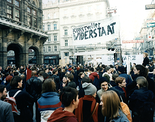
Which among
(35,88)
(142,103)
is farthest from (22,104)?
(142,103)

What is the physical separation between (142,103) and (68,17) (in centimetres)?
4130

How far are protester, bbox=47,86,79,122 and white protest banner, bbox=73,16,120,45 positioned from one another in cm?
577

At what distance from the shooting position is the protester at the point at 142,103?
3.03m

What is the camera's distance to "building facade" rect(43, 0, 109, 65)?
38531mm

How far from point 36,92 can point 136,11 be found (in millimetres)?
77643

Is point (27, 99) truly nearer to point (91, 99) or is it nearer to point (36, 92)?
point (36, 92)

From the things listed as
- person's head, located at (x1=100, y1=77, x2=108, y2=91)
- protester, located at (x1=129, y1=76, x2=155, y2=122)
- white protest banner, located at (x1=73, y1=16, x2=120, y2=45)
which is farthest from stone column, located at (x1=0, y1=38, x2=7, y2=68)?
protester, located at (x1=129, y1=76, x2=155, y2=122)

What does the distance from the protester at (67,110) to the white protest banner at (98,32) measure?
5768 mm

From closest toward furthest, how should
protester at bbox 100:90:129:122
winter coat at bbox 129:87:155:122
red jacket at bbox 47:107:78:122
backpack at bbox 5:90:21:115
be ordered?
red jacket at bbox 47:107:78:122, protester at bbox 100:90:129:122, backpack at bbox 5:90:21:115, winter coat at bbox 129:87:155:122

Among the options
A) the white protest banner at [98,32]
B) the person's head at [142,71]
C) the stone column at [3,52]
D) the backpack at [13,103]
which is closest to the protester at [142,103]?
the person's head at [142,71]

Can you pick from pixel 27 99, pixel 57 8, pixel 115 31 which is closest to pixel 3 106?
pixel 27 99

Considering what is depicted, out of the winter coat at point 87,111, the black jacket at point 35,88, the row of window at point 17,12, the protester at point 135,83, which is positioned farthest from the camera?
the row of window at point 17,12

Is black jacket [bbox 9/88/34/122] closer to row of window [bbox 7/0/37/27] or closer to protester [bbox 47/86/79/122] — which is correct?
protester [bbox 47/86/79/122]

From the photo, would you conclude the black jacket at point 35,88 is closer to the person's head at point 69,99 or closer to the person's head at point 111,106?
the person's head at point 69,99
